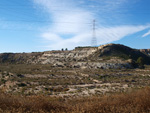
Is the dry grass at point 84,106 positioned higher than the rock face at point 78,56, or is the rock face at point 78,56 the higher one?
the rock face at point 78,56

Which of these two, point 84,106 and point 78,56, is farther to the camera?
point 78,56

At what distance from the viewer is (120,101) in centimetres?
731

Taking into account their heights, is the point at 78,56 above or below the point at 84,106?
above

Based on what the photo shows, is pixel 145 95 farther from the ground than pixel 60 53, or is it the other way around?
pixel 60 53

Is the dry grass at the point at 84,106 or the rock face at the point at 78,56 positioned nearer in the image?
the dry grass at the point at 84,106

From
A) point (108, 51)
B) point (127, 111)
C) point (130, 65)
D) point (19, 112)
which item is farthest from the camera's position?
point (108, 51)

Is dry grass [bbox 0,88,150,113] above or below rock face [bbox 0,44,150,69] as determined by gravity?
below

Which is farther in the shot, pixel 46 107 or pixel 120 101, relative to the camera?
pixel 120 101

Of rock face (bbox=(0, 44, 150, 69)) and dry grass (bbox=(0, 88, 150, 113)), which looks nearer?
dry grass (bbox=(0, 88, 150, 113))

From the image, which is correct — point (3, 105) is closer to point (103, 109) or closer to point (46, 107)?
point (46, 107)

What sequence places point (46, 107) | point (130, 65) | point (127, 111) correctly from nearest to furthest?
point (127, 111) < point (46, 107) < point (130, 65)

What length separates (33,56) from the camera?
8819cm

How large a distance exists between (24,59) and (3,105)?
8502cm

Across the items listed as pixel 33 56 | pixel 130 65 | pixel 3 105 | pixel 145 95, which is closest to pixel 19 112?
pixel 3 105
